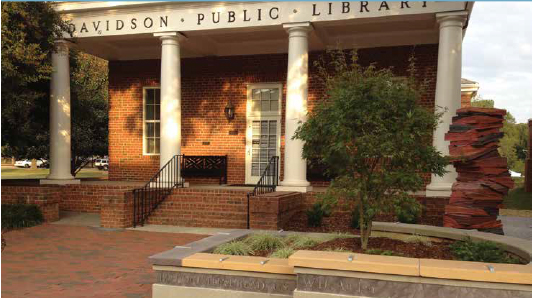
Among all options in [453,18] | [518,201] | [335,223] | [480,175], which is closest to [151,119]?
[335,223]

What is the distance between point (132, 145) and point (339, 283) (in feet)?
40.6

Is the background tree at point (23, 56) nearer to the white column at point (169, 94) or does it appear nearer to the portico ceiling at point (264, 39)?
the portico ceiling at point (264, 39)

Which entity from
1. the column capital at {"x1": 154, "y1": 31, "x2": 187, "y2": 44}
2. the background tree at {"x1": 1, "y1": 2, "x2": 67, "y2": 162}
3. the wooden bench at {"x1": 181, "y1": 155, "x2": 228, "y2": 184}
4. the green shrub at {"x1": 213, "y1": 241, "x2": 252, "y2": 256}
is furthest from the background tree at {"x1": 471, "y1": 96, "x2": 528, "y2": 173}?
the green shrub at {"x1": 213, "y1": 241, "x2": 252, "y2": 256}

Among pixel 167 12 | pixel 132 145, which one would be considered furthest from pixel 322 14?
pixel 132 145

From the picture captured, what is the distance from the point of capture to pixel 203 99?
14656 mm

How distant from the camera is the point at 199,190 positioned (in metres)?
11.3

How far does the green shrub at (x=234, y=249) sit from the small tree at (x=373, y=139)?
1124 mm

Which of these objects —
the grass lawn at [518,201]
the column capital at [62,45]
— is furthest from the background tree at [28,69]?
the grass lawn at [518,201]

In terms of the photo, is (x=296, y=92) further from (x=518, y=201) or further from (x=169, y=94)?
(x=518, y=201)

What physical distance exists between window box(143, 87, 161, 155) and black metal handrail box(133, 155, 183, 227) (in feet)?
9.97

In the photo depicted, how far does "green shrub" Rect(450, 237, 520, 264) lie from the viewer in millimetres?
4773

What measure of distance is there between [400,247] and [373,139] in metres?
1.28

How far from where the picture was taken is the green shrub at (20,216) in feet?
34.3

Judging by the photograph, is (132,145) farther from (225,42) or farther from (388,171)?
(388,171)
